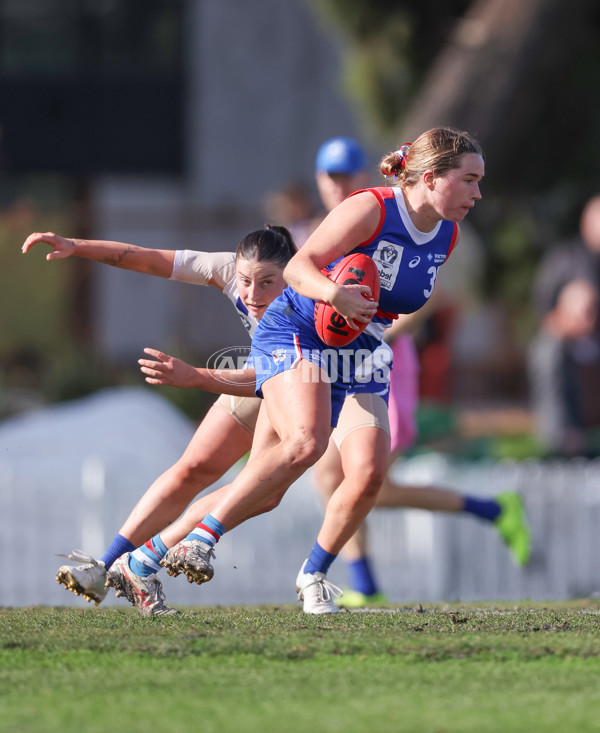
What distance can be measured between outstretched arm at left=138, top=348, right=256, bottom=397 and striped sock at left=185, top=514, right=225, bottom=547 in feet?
1.85

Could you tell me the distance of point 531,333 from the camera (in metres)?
21.9

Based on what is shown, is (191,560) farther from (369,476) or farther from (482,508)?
(482,508)

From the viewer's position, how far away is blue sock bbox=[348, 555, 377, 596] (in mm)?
7309

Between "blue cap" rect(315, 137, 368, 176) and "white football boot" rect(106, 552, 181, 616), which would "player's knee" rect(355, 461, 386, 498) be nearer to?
"white football boot" rect(106, 552, 181, 616)

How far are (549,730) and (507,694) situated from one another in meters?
0.45

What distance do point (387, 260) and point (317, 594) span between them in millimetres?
1517

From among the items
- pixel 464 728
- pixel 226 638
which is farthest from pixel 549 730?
pixel 226 638

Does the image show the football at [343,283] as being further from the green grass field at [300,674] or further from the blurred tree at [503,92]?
the blurred tree at [503,92]

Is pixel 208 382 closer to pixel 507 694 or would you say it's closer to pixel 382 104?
pixel 507 694

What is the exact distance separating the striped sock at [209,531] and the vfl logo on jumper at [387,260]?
1201 mm

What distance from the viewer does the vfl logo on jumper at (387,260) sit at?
5133 millimetres

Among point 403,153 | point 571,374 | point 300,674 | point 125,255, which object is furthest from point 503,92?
point 300,674

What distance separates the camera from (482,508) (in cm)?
830

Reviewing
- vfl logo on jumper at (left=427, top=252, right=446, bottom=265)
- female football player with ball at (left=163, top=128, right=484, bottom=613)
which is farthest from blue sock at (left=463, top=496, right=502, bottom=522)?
vfl logo on jumper at (left=427, top=252, right=446, bottom=265)
